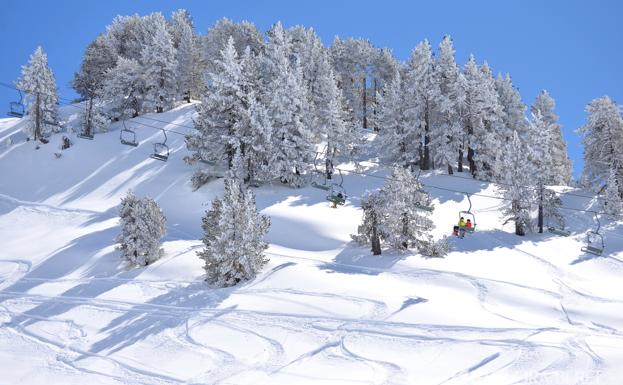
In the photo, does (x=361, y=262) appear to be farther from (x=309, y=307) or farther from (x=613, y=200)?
(x=613, y=200)

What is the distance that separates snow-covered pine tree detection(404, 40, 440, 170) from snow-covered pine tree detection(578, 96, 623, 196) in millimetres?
13553

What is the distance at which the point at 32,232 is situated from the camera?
40.9 meters

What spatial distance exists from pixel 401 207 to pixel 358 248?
375cm

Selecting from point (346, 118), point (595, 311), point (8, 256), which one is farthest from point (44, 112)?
point (595, 311)

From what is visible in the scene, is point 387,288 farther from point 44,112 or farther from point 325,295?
point 44,112

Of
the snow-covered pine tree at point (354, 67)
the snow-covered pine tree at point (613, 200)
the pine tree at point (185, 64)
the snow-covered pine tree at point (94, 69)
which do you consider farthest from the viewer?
the snow-covered pine tree at point (354, 67)

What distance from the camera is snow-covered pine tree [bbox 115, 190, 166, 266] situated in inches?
1218

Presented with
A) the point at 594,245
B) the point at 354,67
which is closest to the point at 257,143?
the point at 594,245

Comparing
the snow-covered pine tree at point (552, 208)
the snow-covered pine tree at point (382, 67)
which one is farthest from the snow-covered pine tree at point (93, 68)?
the snow-covered pine tree at point (552, 208)

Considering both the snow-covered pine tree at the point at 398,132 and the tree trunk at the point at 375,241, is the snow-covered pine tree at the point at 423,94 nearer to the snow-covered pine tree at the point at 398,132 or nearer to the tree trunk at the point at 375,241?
the snow-covered pine tree at the point at 398,132

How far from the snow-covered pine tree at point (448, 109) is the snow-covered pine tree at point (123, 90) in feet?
107

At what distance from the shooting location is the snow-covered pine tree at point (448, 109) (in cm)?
5025

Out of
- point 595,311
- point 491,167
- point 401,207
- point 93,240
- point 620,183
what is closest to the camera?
point 595,311

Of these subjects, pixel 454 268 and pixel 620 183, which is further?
pixel 620 183
